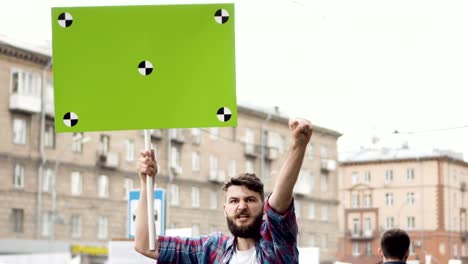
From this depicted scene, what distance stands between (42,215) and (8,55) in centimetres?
645

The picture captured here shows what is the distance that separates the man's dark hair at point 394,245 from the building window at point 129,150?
149ft

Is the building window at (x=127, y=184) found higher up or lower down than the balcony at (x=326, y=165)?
lower down

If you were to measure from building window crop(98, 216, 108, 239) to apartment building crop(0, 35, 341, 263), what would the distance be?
0.14ft

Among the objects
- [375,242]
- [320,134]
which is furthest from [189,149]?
[375,242]

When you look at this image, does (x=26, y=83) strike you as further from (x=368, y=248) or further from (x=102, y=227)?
(x=368, y=248)

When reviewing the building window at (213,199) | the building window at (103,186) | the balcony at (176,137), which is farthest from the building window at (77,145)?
the building window at (213,199)

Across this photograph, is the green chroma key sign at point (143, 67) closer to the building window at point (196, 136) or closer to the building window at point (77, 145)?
the building window at point (77, 145)

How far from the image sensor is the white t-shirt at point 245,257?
3.58m

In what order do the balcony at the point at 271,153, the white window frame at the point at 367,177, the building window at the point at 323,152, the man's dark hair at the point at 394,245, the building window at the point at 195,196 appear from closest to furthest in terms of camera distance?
the man's dark hair at the point at 394,245 < the building window at the point at 195,196 < the balcony at the point at 271,153 < the building window at the point at 323,152 < the white window frame at the point at 367,177

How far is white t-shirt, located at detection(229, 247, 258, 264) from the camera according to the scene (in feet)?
11.7

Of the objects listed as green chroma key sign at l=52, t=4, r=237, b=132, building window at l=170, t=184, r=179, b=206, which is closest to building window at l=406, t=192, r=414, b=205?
building window at l=170, t=184, r=179, b=206

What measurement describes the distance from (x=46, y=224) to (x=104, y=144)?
5062 millimetres

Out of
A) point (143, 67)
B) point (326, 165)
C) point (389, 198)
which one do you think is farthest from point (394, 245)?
point (389, 198)

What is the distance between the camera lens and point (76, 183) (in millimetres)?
47562
